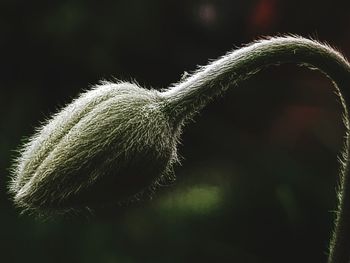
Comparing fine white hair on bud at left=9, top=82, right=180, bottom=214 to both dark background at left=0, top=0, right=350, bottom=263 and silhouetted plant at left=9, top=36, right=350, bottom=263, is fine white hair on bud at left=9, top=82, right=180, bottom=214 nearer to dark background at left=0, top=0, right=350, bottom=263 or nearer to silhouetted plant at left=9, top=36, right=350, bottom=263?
silhouetted plant at left=9, top=36, right=350, bottom=263

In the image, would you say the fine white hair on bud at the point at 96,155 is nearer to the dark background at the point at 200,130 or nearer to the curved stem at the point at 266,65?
the curved stem at the point at 266,65

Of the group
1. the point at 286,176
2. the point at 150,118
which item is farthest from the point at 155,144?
the point at 286,176

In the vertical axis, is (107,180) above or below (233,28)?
below

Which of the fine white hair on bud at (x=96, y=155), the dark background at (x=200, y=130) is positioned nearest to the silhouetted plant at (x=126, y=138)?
the fine white hair on bud at (x=96, y=155)

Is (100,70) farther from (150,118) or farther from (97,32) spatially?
(150,118)

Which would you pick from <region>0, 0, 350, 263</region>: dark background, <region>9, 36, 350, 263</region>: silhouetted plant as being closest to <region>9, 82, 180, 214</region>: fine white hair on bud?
<region>9, 36, 350, 263</region>: silhouetted plant

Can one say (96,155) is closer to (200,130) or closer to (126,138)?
(126,138)

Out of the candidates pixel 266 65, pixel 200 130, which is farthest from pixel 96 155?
pixel 200 130
